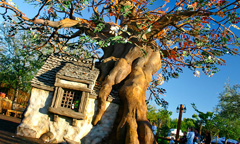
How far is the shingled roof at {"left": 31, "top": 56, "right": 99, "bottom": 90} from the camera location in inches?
416

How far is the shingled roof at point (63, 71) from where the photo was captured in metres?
10.6

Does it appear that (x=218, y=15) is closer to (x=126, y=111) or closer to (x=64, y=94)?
(x=126, y=111)

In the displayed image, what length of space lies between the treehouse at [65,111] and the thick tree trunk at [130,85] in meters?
0.50

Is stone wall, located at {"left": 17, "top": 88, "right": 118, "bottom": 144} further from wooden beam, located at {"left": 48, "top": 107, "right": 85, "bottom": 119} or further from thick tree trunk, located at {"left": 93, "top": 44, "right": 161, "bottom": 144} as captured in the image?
thick tree trunk, located at {"left": 93, "top": 44, "right": 161, "bottom": 144}

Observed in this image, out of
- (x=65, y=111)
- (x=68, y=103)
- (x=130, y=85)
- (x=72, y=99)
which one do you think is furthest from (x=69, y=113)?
(x=130, y=85)

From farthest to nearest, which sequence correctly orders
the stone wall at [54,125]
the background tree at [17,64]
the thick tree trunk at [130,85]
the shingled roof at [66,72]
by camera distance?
the background tree at [17,64] < the shingled roof at [66,72] < the stone wall at [54,125] < the thick tree trunk at [130,85]

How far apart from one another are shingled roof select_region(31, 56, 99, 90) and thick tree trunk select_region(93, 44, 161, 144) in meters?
0.91

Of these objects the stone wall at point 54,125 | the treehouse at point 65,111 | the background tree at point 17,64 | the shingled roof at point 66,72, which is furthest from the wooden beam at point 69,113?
the background tree at point 17,64

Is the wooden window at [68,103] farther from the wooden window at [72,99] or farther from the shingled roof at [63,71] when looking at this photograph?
the shingled roof at [63,71]

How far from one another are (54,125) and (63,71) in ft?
9.10

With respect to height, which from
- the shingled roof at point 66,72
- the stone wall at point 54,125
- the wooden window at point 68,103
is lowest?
the stone wall at point 54,125

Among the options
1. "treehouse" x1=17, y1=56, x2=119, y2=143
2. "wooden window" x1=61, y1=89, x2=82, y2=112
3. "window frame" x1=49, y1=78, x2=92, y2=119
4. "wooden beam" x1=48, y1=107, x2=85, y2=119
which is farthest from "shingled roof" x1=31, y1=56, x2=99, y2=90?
"wooden beam" x1=48, y1=107, x2=85, y2=119

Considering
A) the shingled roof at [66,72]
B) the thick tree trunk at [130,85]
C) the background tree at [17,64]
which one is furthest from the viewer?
the background tree at [17,64]

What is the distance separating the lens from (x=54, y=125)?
10.3 meters
